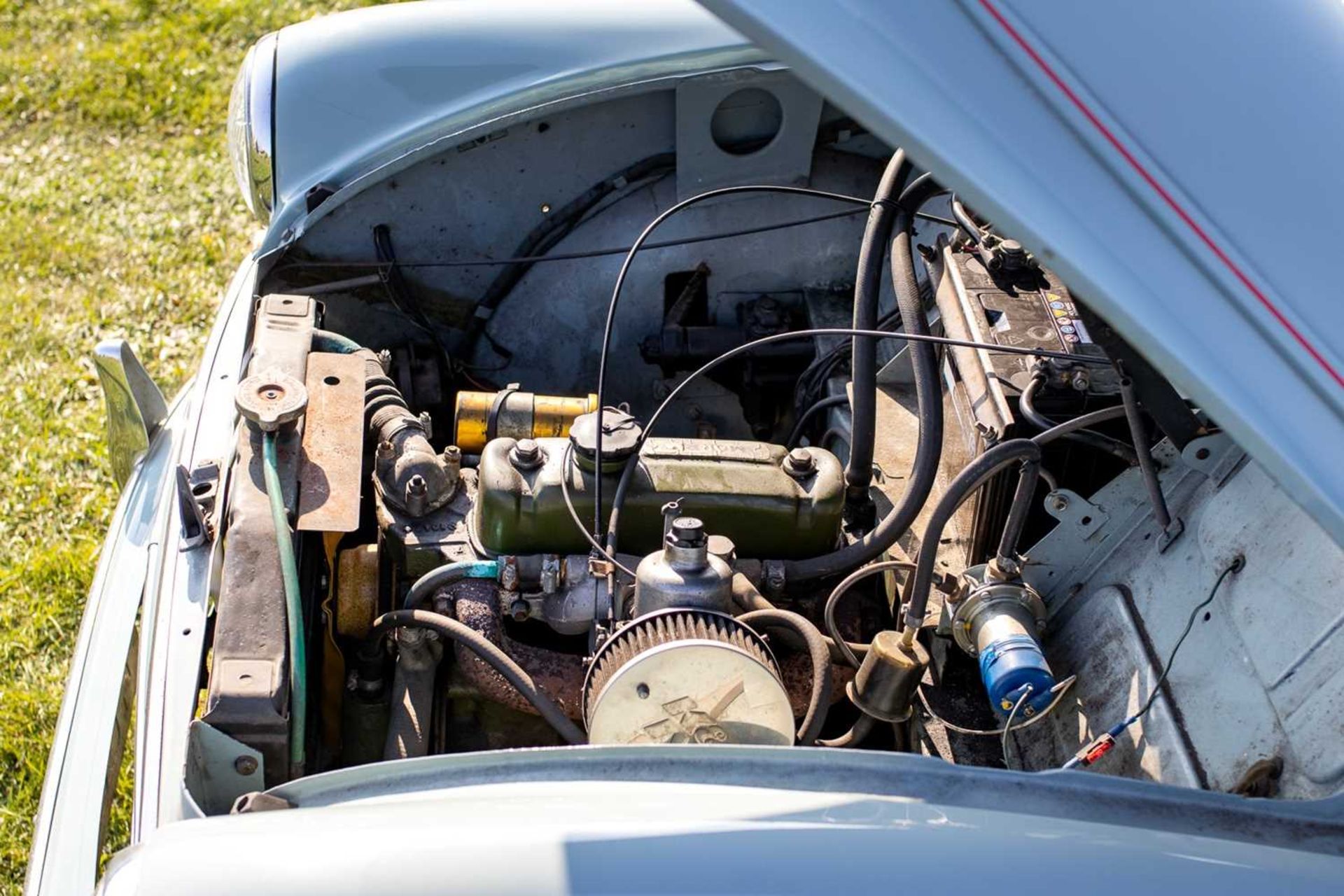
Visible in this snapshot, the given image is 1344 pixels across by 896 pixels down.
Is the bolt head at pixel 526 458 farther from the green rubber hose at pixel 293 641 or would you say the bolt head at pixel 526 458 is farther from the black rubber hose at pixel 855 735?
the black rubber hose at pixel 855 735

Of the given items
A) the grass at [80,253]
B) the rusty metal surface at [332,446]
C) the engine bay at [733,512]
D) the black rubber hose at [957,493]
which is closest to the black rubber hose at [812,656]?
the engine bay at [733,512]

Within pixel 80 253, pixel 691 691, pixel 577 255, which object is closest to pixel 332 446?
pixel 691 691

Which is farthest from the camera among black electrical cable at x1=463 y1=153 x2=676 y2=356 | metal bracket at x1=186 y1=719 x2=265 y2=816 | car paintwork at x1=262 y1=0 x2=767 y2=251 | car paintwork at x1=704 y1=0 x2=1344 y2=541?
black electrical cable at x1=463 y1=153 x2=676 y2=356

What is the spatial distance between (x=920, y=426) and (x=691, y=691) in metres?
0.61

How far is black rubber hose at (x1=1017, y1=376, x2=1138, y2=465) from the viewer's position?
6.45 ft

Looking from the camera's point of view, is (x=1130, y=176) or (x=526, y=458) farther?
(x=526, y=458)

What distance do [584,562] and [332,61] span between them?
4.17 ft

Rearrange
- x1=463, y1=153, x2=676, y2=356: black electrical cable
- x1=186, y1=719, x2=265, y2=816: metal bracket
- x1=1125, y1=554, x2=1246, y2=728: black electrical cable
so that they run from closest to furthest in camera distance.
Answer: x1=186, y1=719, x2=265, y2=816: metal bracket < x1=1125, y1=554, x2=1246, y2=728: black electrical cable < x1=463, y1=153, x2=676, y2=356: black electrical cable

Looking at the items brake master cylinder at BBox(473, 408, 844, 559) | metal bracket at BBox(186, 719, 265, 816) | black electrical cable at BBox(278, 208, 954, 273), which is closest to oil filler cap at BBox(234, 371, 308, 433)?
brake master cylinder at BBox(473, 408, 844, 559)

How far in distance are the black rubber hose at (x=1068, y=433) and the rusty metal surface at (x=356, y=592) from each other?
1.07m

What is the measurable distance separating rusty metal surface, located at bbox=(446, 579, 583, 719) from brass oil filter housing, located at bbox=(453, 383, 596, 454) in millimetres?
375

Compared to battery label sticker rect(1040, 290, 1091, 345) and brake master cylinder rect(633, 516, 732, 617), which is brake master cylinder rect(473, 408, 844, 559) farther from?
battery label sticker rect(1040, 290, 1091, 345)

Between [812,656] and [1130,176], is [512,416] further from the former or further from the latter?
[1130,176]

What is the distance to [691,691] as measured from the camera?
1.73 meters
